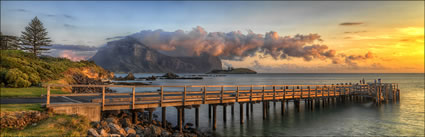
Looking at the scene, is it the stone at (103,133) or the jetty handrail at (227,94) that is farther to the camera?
the jetty handrail at (227,94)

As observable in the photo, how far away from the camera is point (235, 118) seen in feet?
96.9

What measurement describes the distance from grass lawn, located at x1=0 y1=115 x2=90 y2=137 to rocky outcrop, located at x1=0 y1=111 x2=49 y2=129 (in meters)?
0.28

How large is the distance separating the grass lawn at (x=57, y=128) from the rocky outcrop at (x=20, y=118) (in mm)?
283

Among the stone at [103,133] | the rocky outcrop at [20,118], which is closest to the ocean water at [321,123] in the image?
the stone at [103,133]

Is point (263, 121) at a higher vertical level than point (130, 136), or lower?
lower

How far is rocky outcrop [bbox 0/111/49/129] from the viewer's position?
38.4 feet

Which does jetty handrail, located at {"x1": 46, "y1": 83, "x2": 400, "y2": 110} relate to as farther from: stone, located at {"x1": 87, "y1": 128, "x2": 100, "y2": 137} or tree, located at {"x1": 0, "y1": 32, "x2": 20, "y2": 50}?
tree, located at {"x1": 0, "y1": 32, "x2": 20, "y2": 50}

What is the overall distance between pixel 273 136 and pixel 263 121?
6323mm

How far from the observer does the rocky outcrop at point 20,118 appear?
11.7 m

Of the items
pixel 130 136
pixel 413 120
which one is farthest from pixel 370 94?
pixel 130 136

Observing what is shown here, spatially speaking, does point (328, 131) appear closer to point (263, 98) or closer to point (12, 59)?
point (263, 98)

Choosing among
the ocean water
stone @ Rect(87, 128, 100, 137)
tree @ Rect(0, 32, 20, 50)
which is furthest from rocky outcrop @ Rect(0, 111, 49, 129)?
tree @ Rect(0, 32, 20, 50)

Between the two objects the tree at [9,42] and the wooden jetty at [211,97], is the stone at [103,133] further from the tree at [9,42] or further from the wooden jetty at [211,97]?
the tree at [9,42]

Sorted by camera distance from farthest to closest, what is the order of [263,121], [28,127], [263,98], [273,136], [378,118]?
1. [378,118]
2. [263,121]
3. [263,98]
4. [273,136]
5. [28,127]
